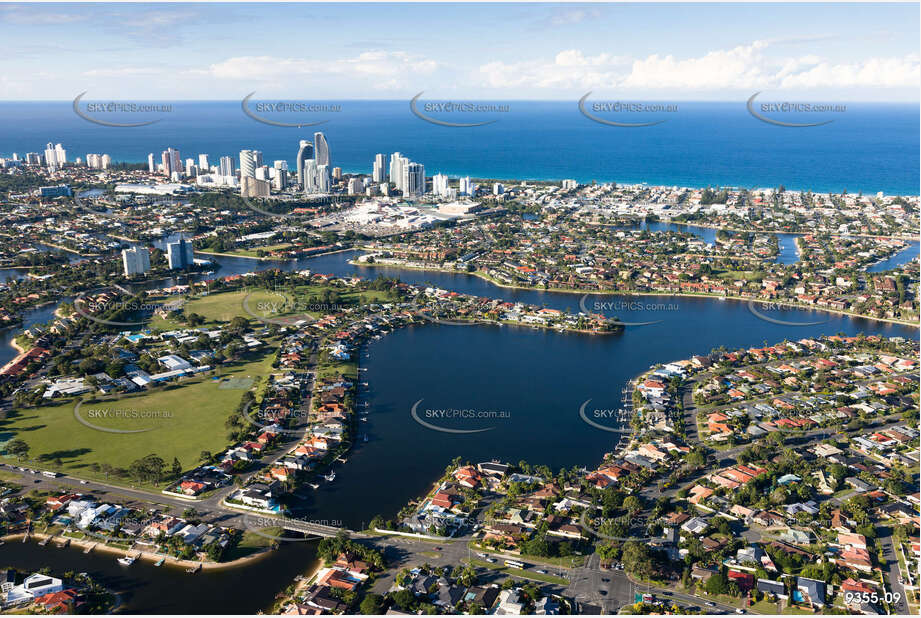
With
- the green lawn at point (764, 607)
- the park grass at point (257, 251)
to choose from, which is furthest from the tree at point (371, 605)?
the park grass at point (257, 251)

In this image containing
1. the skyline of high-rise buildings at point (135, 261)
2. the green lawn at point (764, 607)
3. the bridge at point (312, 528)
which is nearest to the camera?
the green lawn at point (764, 607)

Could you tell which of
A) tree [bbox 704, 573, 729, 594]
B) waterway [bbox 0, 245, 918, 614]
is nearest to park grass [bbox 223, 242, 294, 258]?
waterway [bbox 0, 245, 918, 614]

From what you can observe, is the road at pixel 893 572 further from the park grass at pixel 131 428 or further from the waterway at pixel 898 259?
the waterway at pixel 898 259

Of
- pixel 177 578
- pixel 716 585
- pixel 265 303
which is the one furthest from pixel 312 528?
pixel 265 303

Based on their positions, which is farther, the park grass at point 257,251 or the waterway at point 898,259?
the park grass at point 257,251

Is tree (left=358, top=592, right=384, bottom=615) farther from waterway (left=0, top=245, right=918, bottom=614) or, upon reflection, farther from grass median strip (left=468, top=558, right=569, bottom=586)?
grass median strip (left=468, top=558, right=569, bottom=586)

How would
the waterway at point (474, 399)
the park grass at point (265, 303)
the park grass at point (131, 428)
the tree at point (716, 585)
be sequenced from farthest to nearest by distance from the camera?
the park grass at point (265, 303) < the park grass at point (131, 428) < the waterway at point (474, 399) < the tree at point (716, 585)

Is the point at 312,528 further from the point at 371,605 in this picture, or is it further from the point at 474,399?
the point at 474,399
